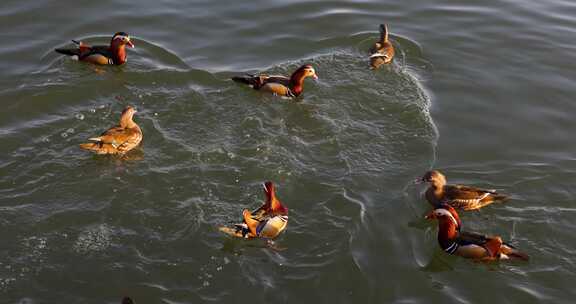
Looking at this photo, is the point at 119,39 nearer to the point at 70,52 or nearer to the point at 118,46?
the point at 118,46

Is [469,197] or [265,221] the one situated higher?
[265,221]

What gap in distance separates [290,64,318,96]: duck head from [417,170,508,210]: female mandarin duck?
361 centimetres

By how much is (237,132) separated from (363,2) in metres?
7.37

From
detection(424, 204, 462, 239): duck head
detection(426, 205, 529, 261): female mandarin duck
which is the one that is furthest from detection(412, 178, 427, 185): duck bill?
detection(424, 204, 462, 239): duck head

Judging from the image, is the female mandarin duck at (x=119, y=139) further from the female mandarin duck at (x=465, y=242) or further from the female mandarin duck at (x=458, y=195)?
the female mandarin duck at (x=465, y=242)

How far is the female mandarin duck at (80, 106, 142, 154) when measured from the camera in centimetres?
1070

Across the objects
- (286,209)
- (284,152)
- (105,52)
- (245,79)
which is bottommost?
(286,209)

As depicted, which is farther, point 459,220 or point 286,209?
point 459,220

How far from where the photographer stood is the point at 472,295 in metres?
8.71

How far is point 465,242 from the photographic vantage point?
30.6 feet

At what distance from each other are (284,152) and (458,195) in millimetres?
2853

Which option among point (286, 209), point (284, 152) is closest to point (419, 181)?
point (284, 152)

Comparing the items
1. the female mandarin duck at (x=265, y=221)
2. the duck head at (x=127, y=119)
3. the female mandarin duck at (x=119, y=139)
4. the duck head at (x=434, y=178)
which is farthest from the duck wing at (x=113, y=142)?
the duck head at (x=434, y=178)

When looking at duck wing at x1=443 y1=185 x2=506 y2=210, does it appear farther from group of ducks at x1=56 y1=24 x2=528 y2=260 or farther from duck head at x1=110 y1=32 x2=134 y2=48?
duck head at x1=110 y1=32 x2=134 y2=48
